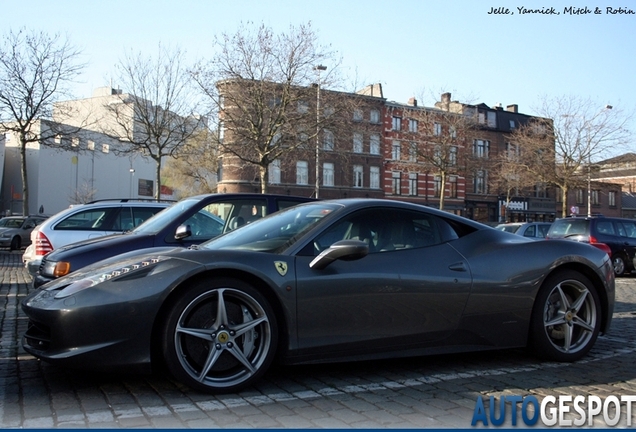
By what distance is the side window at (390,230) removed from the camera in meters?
4.51

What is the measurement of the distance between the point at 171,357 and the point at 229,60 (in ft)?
84.1

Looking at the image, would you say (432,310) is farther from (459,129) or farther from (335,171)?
(335,171)

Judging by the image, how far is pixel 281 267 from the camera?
4.05 meters

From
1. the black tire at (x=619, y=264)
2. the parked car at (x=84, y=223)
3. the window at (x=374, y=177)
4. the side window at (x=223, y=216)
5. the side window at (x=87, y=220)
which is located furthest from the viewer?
the window at (x=374, y=177)

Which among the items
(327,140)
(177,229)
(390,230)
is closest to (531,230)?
(327,140)

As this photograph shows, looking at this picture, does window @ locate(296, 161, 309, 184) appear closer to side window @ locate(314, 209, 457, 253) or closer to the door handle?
side window @ locate(314, 209, 457, 253)

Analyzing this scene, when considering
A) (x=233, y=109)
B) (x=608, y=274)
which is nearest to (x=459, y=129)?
(x=233, y=109)

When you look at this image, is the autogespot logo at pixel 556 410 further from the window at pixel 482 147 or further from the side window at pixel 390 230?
the window at pixel 482 147

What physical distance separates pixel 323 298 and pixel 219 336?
750 mm

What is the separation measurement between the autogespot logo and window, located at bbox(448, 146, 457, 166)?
121 ft

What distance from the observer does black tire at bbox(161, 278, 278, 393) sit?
3764 millimetres

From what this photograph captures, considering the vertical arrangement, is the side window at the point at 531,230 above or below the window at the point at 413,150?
below

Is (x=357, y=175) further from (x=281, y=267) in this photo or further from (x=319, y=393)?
(x=319, y=393)

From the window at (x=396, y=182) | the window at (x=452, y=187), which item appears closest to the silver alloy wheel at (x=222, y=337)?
the window at (x=396, y=182)
